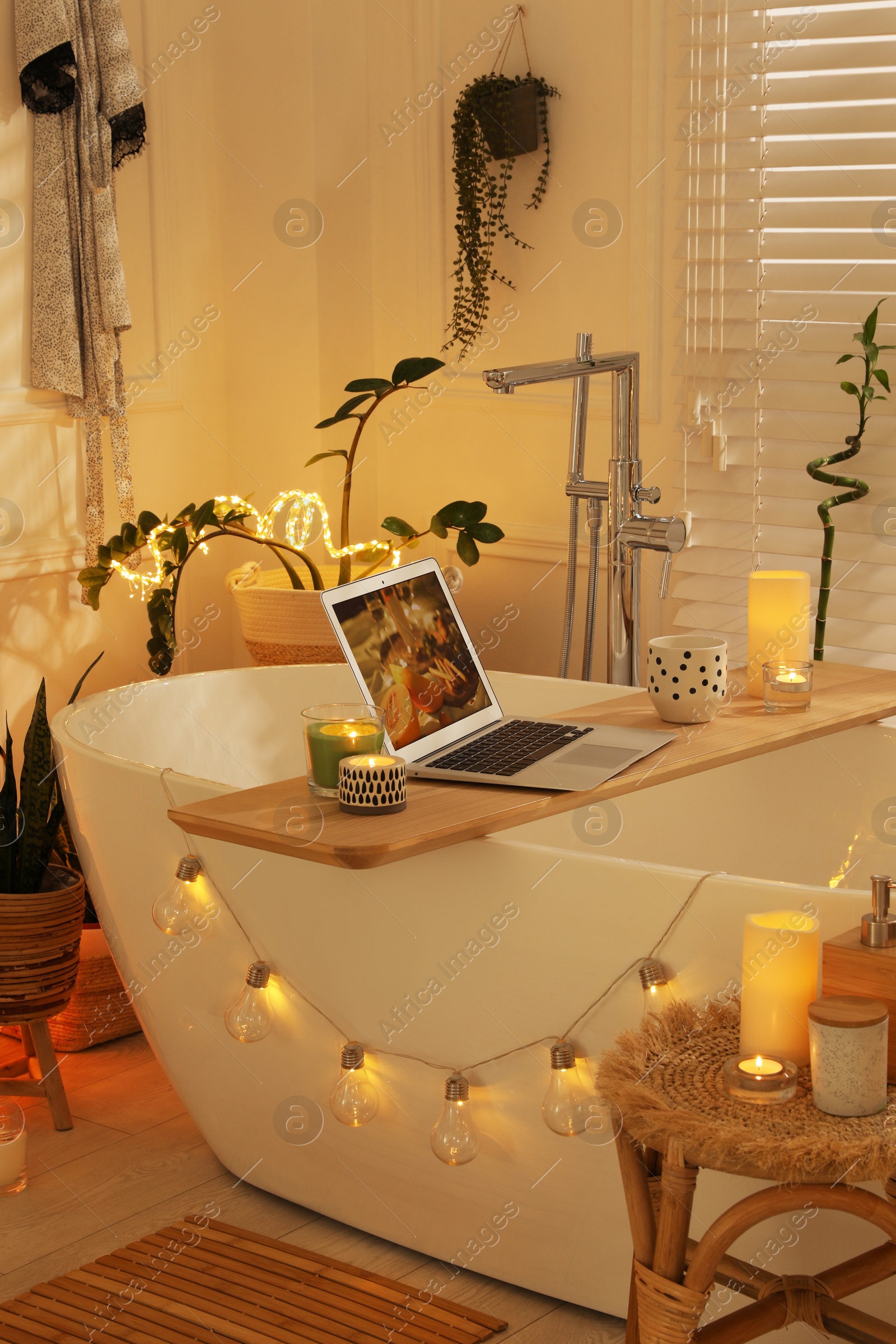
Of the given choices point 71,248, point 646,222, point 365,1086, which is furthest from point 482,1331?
point 71,248

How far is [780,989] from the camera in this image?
134cm

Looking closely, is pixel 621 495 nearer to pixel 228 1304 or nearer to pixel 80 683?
pixel 80 683

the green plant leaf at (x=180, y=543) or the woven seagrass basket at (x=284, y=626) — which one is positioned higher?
the green plant leaf at (x=180, y=543)

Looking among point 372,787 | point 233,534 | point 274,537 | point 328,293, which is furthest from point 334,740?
point 328,293

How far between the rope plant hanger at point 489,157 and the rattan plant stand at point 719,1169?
6.89ft

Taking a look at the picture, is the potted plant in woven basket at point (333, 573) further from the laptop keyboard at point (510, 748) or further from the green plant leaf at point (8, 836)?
the laptop keyboard at point (510, 748)

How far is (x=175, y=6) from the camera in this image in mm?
3344

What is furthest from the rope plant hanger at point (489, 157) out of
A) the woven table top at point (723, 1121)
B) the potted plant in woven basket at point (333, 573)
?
the woven table top at point (723, 1121)

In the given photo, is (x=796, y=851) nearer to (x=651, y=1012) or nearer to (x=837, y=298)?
(x=651, y=1012)

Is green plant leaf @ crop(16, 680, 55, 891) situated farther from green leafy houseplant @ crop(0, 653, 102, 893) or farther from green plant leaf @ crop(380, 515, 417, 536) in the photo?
green plant leaf @ crop(380, 515, 417, 536)

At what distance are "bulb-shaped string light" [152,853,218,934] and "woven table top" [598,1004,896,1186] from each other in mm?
711

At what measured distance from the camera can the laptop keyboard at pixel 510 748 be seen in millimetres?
1652

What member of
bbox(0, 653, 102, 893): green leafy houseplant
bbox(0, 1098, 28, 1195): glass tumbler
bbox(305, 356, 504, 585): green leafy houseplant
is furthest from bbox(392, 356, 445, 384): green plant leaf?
bbox(0, 1098, 28, 1195): glass tumbler

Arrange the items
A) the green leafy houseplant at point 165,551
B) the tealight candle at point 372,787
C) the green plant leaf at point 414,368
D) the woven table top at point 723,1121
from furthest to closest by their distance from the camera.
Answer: the green leafy houseplant at point 165,551 → the green plant leaf at point 414,368 → the tealight candle at point 372,787 → the woven table top at point 723,1121
